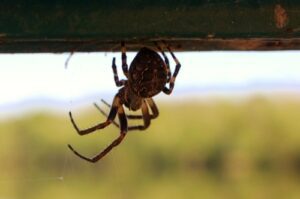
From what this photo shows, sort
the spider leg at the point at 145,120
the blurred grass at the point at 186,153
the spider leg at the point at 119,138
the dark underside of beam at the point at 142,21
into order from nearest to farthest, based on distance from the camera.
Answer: the dark underside of beam at the point at 142,21
the spider leg at the point at 119,138
the spider leg at the point at 145,120
the blurred grass at the point at 186,153

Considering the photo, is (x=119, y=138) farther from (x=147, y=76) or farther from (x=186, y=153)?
(x=186, y=153)

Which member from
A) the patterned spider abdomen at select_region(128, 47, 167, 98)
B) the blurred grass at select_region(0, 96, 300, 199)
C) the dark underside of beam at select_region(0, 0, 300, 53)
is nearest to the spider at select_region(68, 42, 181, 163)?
the patterned spider abdomen at select_region(128, 47, 167, 98)

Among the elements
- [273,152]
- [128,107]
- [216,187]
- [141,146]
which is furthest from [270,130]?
[128,107]

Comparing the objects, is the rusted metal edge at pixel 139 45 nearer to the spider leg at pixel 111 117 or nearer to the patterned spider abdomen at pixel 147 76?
the patterned spider abdomen at pixel 147 76

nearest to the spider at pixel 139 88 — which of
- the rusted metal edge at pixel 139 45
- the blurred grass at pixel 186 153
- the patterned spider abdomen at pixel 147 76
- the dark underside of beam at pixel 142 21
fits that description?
the patterned spider abdomen at pixel 147 76

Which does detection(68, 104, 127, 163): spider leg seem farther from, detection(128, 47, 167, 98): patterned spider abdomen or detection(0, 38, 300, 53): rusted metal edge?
detection(0, 38, 300, 53): rusted metal edge

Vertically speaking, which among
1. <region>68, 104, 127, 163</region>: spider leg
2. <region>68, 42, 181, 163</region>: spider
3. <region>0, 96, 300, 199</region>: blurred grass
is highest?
<region>0, 96, 300, 199</region>: blurred grass
